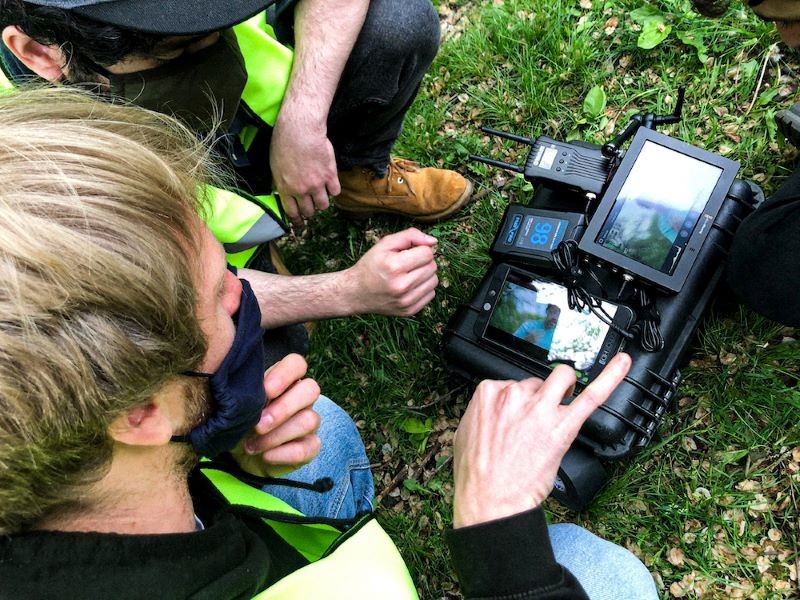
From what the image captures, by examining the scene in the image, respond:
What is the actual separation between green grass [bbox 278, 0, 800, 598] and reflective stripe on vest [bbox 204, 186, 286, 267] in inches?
33.1

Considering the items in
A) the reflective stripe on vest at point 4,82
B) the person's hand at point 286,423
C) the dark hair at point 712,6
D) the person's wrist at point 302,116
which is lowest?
the person's hand at point 286,423

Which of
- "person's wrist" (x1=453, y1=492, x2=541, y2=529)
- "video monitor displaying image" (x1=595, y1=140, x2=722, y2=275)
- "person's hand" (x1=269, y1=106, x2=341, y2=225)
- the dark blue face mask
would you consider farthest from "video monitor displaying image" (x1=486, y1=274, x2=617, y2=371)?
the dark blue face mask

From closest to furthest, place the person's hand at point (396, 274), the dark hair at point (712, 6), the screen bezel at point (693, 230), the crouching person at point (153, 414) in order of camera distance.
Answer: the crouching person at point (153, 414), the dark hair at point (712, 6), the screen bezel at point (693, 230), the person's hand at point (396, 274)

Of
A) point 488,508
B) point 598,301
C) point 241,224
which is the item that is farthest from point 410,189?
point 488,508

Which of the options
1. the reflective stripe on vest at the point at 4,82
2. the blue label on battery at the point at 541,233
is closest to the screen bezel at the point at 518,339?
the blue label on battery at the point at 541,233

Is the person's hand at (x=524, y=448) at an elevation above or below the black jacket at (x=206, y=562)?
above

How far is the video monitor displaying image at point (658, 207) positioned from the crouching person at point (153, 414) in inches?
26.9

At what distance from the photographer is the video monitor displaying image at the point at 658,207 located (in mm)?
2109

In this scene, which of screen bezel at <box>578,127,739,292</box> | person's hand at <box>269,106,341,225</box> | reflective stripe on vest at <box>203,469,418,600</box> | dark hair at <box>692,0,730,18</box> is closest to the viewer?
reflective stripe on vest at <box>203,469,418,600</box>

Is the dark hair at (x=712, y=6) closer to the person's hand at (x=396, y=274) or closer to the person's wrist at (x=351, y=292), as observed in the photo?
the person's hand at (x=396, y=274)

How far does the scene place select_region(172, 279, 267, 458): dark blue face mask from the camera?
1552 millimetres

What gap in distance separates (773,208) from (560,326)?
76cm

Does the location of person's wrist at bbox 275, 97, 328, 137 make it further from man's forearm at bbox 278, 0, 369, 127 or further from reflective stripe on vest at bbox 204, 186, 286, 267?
reflective stripe on vest at bbox 204, 186, 286, 267

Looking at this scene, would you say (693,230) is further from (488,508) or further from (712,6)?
(488,508)
